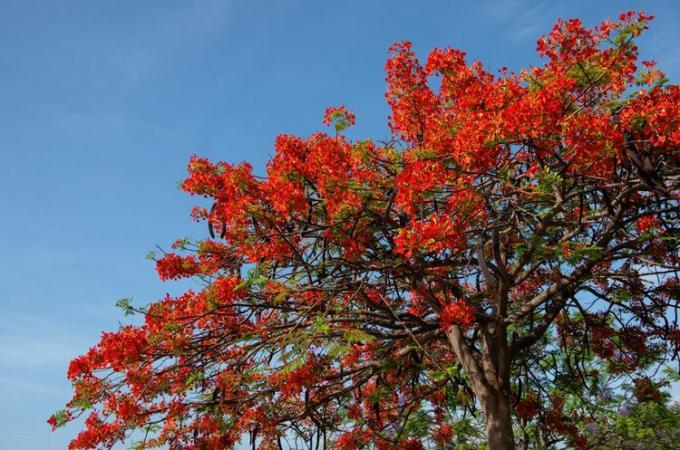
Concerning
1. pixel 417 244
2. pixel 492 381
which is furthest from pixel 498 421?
pixel 417 244

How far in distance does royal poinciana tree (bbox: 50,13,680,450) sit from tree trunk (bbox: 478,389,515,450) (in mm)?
27

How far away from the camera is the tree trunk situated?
27.4ft

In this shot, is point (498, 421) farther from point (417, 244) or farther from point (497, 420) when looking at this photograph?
point (417, 244)

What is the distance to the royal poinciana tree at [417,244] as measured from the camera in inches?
264

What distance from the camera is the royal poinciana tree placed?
670 centimetres

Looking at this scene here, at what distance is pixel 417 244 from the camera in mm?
6355

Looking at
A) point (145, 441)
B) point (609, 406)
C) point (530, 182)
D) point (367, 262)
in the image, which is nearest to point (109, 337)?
point (145, 441)

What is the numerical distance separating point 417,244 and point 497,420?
3.70 m

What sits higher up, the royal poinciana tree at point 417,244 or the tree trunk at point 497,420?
the royal poinciana tree at point 417,244

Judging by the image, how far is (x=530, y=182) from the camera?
7617 millimetres

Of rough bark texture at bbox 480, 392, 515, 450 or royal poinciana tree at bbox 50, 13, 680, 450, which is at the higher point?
royal poinciana tree at bbox 50, 13, 680, 450

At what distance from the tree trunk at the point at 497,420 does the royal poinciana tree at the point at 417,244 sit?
27 millimetres

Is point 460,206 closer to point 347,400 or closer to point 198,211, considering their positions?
point 198,211

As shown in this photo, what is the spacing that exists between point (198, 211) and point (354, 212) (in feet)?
9.38
